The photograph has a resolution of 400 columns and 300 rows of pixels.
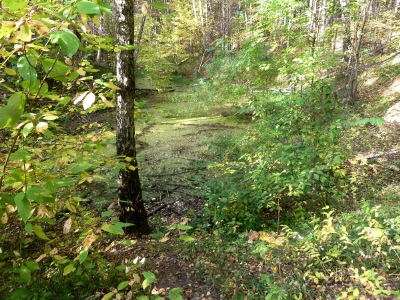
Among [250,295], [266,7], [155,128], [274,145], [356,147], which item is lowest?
[155,128]

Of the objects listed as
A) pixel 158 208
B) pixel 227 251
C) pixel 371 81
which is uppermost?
pixel 227 251

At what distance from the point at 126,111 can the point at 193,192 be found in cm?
300

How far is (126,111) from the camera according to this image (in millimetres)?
3025

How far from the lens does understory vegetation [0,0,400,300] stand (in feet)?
3.77

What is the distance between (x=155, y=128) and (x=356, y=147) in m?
7.47

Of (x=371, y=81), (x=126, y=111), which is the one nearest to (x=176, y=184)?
(x=126, y=111)

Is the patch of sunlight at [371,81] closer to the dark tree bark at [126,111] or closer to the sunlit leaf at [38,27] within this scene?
the dark tree bark at [126,111]

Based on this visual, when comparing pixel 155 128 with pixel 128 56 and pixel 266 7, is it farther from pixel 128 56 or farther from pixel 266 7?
pixel 128 56

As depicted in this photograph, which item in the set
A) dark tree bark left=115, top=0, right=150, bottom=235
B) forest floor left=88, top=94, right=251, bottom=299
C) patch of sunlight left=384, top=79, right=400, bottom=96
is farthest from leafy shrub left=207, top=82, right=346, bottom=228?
patch of sunlight left=384, top=79, right=400, bottom=96

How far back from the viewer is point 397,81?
31.2 ft

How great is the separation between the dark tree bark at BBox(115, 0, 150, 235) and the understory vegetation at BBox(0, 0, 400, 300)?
0.14 metres

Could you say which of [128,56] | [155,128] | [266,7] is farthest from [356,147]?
[155,128]

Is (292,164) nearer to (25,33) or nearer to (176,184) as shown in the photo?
(176,184)

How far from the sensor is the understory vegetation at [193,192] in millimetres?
1148
